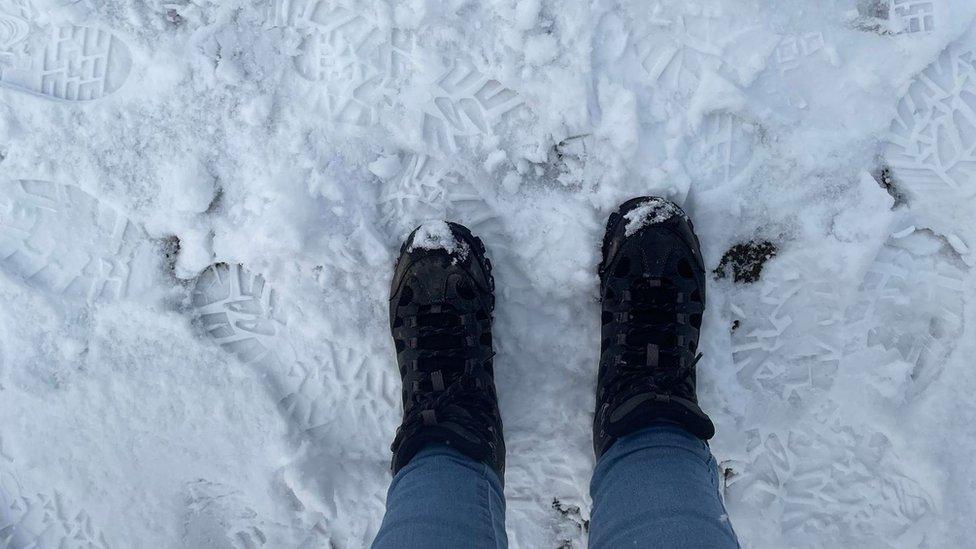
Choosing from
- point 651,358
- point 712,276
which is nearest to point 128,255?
point 651,358

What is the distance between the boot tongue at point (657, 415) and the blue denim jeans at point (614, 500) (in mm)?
23

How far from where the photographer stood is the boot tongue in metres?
1.35

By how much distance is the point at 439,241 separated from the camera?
5.14 ft

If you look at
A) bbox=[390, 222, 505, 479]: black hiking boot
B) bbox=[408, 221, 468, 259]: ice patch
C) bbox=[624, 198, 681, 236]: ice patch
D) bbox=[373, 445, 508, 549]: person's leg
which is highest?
bbox=[624, 198, 681, 236]: ice patch

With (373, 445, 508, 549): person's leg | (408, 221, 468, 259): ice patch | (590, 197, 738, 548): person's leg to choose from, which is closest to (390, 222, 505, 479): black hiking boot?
(408, 221, 468, 259): ice patch

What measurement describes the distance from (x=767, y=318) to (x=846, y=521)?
63 centimetres

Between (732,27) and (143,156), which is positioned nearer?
(732,27)

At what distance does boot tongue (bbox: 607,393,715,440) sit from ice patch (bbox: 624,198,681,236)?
430 millimetres

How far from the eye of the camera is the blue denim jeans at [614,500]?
1178mm

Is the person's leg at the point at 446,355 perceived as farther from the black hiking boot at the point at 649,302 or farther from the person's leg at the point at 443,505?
the black hiking boot at the point at 649,302

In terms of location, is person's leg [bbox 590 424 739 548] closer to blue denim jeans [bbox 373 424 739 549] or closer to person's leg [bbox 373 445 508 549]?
blue denim jeans [bbox 373 424 739 549]

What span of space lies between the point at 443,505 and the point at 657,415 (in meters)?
0.53

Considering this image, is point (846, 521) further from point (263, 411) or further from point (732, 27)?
point (263, 411)

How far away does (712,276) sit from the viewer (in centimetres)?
164
